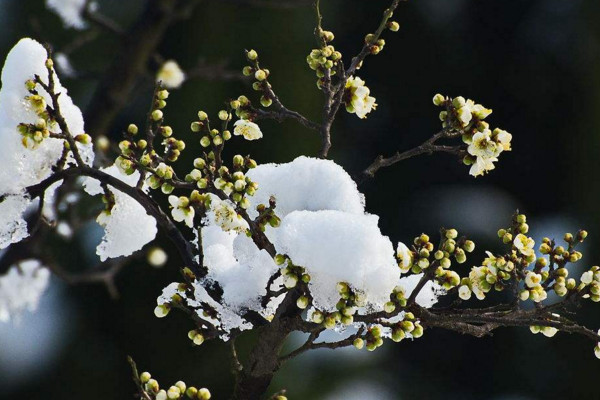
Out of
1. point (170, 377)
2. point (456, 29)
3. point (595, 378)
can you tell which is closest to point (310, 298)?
point (170, 377)

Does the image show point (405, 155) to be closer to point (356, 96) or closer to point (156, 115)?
point (356, 96)

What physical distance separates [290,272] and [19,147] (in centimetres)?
80

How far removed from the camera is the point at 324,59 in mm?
1937

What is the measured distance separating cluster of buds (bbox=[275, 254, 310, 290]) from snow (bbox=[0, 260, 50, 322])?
2.03 meters

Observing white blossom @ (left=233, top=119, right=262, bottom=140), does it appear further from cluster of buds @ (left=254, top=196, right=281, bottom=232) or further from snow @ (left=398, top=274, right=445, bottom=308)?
snow @ (left=398, top=274, right=445, bottom=308)

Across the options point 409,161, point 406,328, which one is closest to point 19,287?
point 406,328

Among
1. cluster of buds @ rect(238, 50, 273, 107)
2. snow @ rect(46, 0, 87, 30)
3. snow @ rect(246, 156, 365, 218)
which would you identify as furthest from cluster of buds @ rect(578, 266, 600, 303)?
snow @ rect(46, 0, 87, 30)

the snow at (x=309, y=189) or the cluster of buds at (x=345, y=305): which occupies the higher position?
the snow at (x=309, y=189)

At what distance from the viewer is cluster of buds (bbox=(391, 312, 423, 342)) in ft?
5.39

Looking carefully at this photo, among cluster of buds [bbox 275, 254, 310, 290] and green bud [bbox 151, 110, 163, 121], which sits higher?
green bud [bbox 151, 110, 163, 121]

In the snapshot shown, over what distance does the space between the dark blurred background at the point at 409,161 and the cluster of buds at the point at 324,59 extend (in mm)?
4200

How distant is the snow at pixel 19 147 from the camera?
5.93ft

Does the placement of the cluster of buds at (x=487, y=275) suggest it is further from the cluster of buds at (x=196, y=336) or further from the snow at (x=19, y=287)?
the snow at (x=19, y=287)

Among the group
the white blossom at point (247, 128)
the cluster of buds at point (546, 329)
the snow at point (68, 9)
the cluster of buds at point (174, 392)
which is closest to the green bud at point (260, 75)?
the white blossom at point (247, 128)
